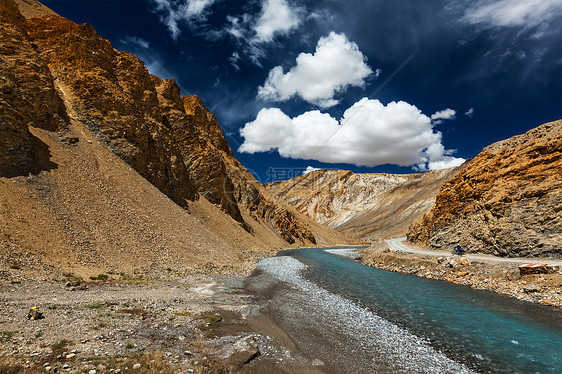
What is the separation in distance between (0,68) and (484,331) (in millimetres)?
38781

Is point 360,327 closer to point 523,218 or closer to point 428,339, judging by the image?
point 428,339

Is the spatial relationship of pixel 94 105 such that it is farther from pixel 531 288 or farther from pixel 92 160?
pixel 531 288

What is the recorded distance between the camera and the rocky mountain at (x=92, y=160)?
752 inches

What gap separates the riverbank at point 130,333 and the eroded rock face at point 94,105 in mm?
14726

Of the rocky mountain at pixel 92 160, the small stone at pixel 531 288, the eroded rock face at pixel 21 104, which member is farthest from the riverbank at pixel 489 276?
the eroded rock face at pixel 21 104

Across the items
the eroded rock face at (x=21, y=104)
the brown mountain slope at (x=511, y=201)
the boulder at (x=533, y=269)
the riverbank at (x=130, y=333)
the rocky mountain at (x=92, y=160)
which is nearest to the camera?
the riverbank at (x=130, y=333)

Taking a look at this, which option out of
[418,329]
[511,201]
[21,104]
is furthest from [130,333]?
[511,201]

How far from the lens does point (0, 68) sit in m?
22.1

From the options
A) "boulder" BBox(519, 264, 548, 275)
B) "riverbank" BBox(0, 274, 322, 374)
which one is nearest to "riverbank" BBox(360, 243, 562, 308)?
"boulder" BBox(519, 264, 548, 275)

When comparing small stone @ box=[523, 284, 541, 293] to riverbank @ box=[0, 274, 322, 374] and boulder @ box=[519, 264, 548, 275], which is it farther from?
riverbank @ box=[0, 274, 322, 374]

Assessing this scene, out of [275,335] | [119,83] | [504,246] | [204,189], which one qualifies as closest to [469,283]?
[504,246]

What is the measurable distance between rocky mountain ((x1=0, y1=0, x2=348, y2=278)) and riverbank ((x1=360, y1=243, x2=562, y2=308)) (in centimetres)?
2214

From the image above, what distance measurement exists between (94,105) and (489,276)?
49250 mm

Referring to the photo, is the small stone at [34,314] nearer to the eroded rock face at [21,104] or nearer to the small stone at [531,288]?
the eroded rock face at [21,104]
